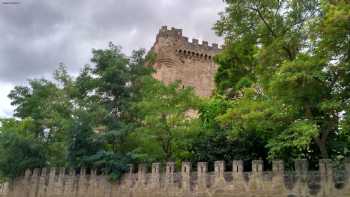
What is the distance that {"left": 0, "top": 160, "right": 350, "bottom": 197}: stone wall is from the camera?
1538cm

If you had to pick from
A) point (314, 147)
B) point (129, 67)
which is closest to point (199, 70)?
point (129, 67)

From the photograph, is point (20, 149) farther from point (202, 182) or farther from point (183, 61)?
point (183, 61)

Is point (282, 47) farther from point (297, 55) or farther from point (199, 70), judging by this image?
point (199, 70)

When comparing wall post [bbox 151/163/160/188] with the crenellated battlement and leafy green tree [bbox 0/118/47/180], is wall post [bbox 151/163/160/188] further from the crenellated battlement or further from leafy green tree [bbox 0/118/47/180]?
the crenellated battlement

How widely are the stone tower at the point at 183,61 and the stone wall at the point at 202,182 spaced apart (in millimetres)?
16275

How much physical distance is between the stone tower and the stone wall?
16.3 meters

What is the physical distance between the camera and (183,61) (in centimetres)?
3950

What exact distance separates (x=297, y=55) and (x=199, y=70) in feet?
82.3

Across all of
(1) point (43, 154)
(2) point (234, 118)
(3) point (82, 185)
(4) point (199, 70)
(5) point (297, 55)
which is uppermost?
(4) point (199, 70)

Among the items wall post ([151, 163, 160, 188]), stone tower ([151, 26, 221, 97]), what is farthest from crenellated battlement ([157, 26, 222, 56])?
wall post ([151, 163, 160, 188])

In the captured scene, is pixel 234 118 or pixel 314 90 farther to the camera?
pixel 234 118

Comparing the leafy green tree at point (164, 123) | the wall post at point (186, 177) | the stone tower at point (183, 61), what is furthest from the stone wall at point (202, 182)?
the stone tower at point (183, 61)

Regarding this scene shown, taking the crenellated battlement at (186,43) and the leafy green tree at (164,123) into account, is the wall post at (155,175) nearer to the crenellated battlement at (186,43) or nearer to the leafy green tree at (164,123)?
the leafy green tree at (164,123)

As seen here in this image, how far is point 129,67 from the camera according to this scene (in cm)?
2341
